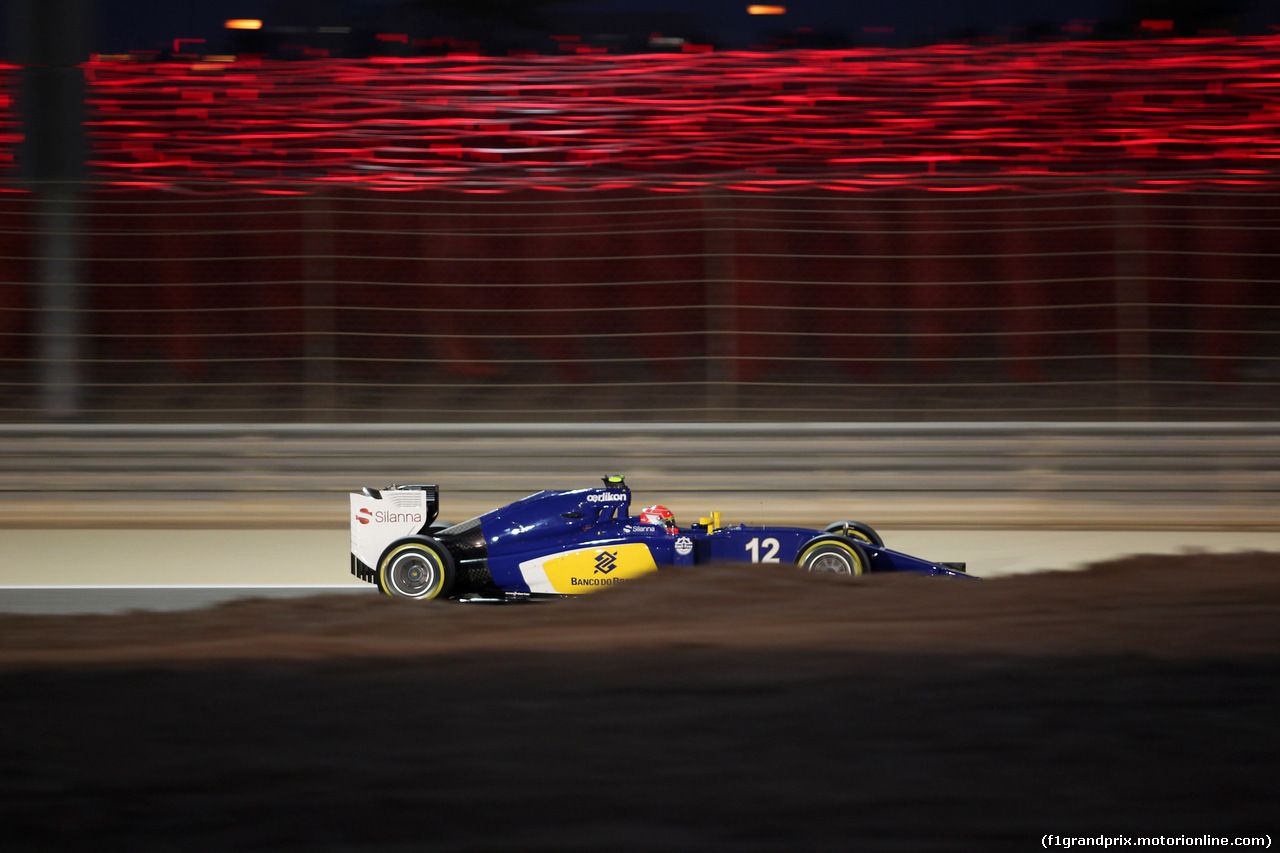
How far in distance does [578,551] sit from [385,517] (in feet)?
3.16

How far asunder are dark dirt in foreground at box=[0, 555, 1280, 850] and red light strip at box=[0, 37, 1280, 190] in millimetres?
7543

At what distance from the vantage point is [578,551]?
5875 mm

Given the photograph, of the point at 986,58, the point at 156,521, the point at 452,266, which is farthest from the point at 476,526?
the point at 986,58

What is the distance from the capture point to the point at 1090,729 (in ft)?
12.3

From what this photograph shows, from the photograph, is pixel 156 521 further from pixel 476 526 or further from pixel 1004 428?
pixel 1004 428

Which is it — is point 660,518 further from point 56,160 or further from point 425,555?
point 56,160

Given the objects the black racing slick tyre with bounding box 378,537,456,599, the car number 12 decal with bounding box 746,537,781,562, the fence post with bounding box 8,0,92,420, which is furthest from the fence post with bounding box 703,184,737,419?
the fence post with bounding box 8,0,92,420

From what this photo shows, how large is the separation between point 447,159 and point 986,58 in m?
5.73

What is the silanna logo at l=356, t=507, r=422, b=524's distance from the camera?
243 inches
